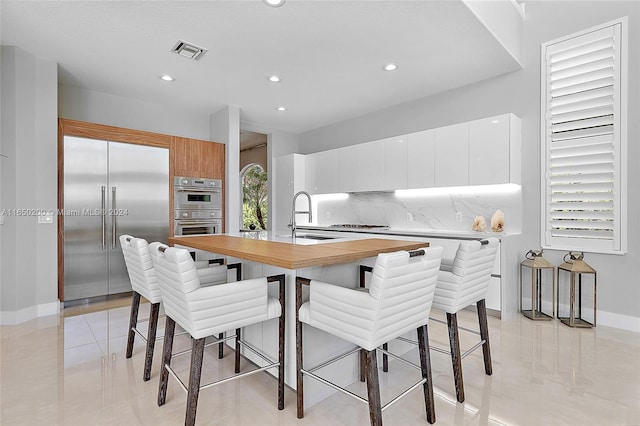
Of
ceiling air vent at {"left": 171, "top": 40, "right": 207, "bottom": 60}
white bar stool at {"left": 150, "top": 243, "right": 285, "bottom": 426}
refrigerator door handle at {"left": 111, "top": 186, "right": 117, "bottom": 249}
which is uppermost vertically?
ceiling air vent at {"left": 171, "top": 40, "right": 207, "bottom": 60}

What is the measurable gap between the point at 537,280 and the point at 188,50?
4.09m

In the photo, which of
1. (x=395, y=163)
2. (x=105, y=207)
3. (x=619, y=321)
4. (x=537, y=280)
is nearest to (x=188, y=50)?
(x=105, y=207)

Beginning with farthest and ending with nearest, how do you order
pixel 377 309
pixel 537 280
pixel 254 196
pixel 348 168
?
pixel 254 196 < pixel 348 168 < pixel 537 280 < pixel 377 309

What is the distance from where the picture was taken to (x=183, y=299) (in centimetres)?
155

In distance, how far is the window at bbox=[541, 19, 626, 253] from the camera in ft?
9.92

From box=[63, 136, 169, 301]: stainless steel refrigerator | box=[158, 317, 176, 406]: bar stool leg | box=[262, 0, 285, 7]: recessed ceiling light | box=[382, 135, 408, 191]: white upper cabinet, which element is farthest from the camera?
box=[382, 135, 408, 191]: white upper cabinet

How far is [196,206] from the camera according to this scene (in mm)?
4652

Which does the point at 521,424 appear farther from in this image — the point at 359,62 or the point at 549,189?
the point at 359,62

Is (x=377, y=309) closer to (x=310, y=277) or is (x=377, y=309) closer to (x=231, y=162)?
(x=310, y=277)

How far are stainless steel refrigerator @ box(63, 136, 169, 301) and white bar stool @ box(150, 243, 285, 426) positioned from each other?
8.54 feet

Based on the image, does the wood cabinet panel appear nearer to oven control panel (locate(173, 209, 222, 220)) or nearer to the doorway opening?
oven control panel (locate(173, 209, 222, 220))

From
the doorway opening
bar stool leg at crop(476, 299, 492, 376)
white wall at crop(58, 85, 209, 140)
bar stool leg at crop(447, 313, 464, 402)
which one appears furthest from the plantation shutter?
the doorway opening

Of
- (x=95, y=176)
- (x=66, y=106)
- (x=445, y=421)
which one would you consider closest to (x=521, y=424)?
(x=445, y=421)

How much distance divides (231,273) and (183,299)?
0.98 meters
